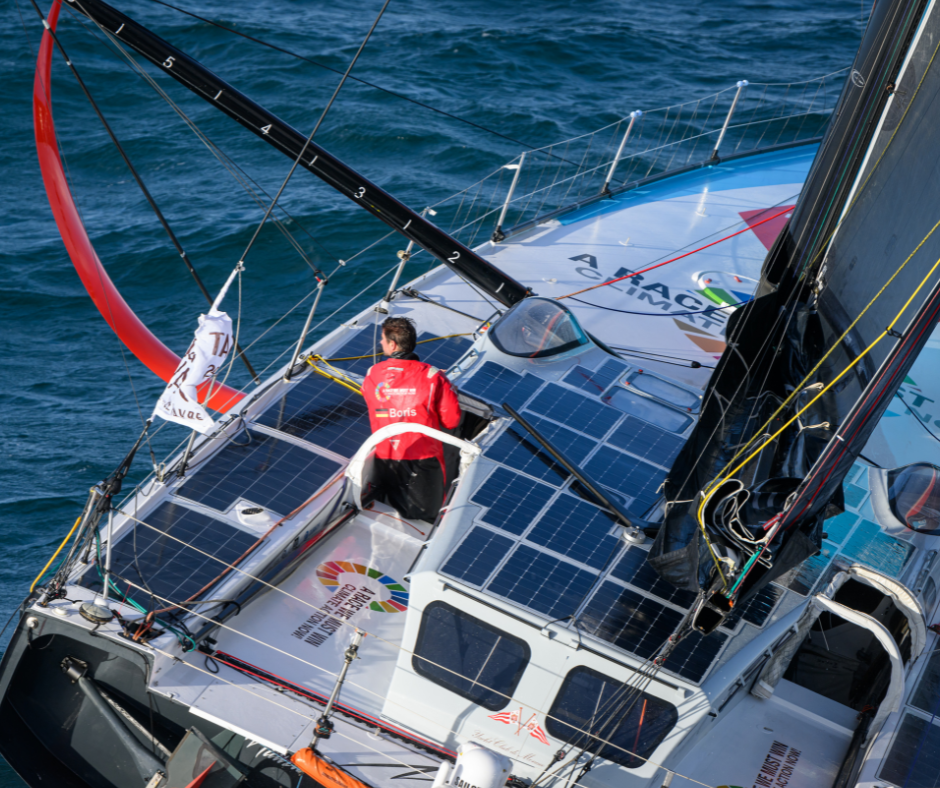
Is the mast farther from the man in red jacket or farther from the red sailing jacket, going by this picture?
the red sailing jacket

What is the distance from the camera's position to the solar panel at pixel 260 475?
25.1 ft

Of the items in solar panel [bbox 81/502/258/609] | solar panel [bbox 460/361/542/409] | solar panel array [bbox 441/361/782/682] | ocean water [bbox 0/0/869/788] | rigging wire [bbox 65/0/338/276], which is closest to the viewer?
solar panel array [bbox 441/361/782/682]

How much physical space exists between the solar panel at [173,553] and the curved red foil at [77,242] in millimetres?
2398

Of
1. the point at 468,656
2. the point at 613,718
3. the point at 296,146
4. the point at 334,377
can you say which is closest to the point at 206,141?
the point at 296,146

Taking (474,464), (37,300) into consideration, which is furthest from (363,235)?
(474,464)

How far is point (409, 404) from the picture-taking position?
7.19 m

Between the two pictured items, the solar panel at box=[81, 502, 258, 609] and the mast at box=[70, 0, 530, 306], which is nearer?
the solar panel at box=[81, 502, 258, 609]

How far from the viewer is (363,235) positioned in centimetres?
1588

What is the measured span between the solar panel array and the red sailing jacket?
0.45 metres

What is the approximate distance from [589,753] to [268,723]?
203 cm

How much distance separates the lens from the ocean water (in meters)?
12.5

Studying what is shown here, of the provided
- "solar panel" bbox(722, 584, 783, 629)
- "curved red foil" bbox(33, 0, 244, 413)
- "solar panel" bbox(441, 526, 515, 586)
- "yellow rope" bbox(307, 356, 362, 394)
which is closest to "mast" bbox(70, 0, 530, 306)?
"curved red foil" bbox(33, 0, 244, 413)

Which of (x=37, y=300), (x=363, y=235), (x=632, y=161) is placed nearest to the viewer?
(x=37, y=300)

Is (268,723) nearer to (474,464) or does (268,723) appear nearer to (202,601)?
(202,601)
